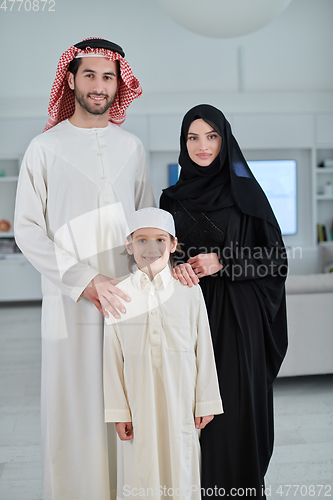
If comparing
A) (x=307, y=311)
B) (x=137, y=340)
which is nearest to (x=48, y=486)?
(x=137, y=340)

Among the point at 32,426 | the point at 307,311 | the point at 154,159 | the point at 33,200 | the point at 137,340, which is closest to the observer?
the point at 137,340

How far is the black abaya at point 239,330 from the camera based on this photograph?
4.80ft

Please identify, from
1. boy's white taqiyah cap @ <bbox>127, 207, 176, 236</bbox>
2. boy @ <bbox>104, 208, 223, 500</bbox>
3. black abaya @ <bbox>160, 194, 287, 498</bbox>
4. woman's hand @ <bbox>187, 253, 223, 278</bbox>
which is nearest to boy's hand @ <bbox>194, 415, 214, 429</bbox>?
boy @ <bbox>104, 208, 223, 500</bbox>

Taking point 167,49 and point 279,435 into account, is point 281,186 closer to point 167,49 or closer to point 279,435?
point 167,49

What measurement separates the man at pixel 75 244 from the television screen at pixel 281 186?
16.0 ft

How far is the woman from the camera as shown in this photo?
4.80ft

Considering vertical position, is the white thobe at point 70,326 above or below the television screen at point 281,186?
below

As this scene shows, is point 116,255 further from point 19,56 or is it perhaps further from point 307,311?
point 19,56

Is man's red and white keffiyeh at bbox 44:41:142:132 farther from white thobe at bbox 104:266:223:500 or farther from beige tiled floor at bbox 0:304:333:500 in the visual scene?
beige tiled floor at bbox 0:304:333:500

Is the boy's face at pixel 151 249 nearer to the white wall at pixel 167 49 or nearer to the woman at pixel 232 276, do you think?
the woman at pixel 232 276

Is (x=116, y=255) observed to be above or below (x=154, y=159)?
below

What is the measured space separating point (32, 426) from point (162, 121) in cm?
401

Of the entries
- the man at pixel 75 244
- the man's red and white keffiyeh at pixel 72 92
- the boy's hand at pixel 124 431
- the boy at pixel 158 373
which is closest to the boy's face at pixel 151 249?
the boy at pixel 158 373

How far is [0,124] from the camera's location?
535 cm
